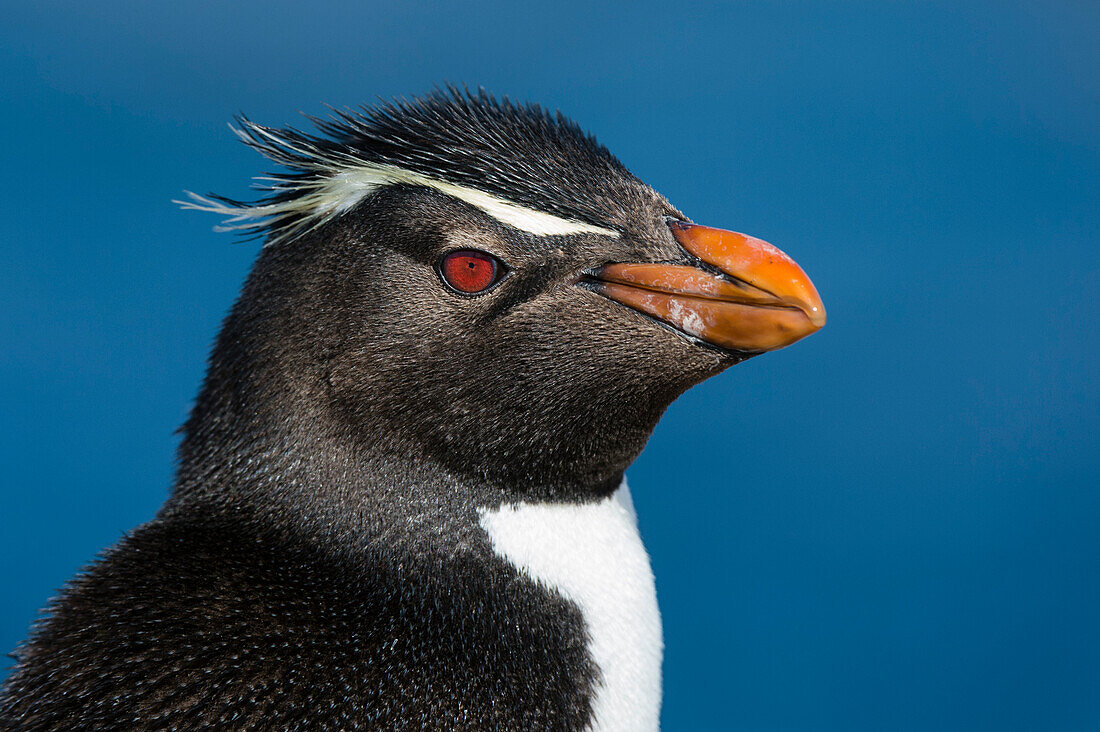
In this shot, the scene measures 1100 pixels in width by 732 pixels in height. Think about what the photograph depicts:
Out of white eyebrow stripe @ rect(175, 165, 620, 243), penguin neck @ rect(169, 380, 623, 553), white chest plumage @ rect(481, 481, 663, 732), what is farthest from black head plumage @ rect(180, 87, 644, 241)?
white chest plumage @ rect(481, 481, 663, 732)

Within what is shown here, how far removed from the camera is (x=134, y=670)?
4.08 feet

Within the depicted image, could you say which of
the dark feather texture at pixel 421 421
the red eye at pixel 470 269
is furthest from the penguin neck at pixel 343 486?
the red eye at pixel 470 269

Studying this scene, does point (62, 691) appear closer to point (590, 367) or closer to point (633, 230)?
point (590, 367)

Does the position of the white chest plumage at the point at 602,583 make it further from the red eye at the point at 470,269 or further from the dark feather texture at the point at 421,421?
the red eye at the point at 470,269

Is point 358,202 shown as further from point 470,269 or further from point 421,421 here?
point 421,421

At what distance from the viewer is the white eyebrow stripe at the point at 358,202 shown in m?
1.41

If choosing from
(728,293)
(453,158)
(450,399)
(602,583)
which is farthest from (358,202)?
(602,583)

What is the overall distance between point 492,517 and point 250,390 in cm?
39

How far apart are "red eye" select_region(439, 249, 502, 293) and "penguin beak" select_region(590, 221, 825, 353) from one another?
0.15m

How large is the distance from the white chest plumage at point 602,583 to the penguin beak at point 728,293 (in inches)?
13.4

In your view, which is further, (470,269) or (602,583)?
(602,583)

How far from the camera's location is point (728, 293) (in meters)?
1.41

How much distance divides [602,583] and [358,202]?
26.0 inches

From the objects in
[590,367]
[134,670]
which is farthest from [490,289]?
[134,670]
